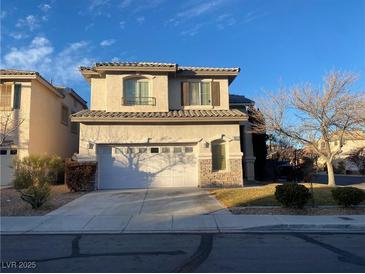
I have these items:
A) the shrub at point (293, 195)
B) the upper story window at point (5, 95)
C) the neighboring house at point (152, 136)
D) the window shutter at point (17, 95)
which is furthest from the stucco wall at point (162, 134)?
the shrub at point (293, 195)

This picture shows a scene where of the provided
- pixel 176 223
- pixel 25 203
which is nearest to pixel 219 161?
pixel 176 223

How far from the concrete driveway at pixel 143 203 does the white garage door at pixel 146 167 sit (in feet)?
4.89

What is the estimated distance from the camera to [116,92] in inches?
811

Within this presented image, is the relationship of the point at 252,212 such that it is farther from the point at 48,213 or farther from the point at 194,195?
the point at 48,213

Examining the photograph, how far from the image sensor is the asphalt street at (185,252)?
6.54 metres

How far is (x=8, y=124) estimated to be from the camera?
21094 mm

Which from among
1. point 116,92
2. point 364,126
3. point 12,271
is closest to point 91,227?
point 12,271

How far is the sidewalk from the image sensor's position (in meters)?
10.3

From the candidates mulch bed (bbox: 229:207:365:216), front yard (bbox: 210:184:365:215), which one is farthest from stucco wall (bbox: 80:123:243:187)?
mulch bed (bbox: 229:207:365:216)

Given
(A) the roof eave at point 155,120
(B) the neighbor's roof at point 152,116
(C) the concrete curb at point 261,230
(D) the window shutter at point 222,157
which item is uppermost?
(B) the neighbor's roof at point 152,116

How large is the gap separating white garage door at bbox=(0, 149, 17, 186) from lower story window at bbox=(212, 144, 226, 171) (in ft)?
35.1

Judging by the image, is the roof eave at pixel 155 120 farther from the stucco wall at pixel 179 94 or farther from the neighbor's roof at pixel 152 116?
the stucco wall at pixel 179 94

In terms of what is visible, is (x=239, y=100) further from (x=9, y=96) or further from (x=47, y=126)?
(x=9, y=96)

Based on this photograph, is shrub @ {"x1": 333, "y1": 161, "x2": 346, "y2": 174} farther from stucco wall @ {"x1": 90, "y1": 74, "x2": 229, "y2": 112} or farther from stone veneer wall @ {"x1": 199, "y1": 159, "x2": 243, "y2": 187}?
stone veneer wall @ {"x1": 199, "y1": 159, "x2": 243, "y2": 187}
